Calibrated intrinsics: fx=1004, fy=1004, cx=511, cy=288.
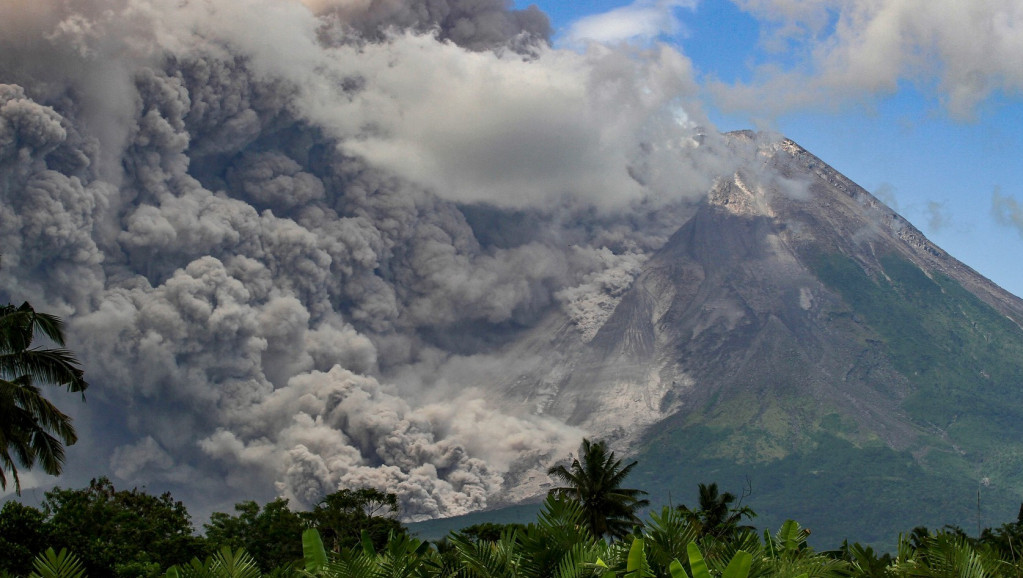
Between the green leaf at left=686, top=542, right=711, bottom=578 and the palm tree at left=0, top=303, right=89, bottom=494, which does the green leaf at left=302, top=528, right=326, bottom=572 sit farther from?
the palm tree at left=0, top=303, right=89, bottom=494

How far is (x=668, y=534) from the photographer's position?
1119cm

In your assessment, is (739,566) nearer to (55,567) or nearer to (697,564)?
(697,564)

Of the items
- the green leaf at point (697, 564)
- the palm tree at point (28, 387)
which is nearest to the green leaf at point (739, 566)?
the green leaf at point (697, 564)

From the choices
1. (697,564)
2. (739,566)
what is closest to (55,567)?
(697,564)

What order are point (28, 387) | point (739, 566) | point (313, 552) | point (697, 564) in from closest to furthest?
point (739, 566) → point (697, 564) → point (313, 552) → point (28, 387)

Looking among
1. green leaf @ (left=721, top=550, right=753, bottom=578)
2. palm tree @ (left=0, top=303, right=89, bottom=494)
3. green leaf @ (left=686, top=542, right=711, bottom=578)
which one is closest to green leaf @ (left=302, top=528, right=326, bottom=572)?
green leaf @ (left=686, top=542, right=711, bottom=578)

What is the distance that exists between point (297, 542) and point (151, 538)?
18270mm

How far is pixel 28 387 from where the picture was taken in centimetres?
1703

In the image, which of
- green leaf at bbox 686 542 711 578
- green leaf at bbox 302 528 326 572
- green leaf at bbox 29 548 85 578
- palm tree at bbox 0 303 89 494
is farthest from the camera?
palm tree at bbox 0 303 89 494

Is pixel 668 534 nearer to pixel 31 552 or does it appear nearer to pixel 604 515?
pixel 31 552

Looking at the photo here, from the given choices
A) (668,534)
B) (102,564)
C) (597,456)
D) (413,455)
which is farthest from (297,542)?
(413,455)

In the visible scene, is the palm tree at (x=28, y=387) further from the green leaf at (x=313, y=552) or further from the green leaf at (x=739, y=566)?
the green leaf at (x=739, y=566)

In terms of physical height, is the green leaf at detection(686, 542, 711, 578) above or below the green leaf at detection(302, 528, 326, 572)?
below

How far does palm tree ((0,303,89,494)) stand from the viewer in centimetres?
1677
